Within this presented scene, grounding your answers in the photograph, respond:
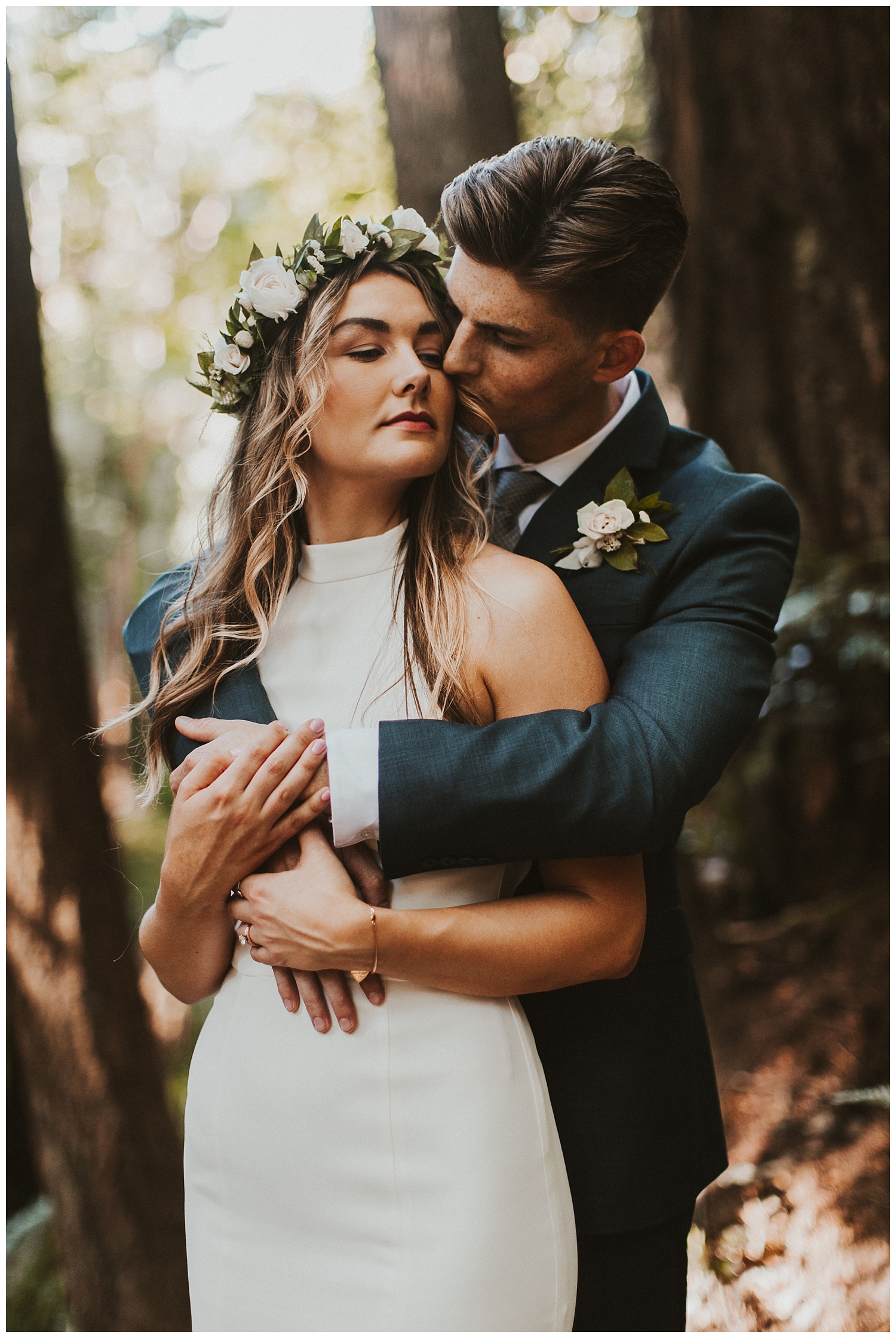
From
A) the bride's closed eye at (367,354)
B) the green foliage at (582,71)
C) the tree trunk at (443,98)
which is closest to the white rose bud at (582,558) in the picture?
the bride's closed eye at (367,354)

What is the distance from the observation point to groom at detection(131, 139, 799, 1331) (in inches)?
59.6

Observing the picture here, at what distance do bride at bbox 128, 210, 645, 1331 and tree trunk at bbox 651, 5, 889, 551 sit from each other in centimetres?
318

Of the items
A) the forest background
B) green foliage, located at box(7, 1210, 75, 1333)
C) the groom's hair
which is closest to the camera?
the groom's hair

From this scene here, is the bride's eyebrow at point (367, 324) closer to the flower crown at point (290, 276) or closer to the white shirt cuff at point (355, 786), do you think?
the flower crown at point (290, 276)

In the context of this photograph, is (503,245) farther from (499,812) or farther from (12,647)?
(12,647)

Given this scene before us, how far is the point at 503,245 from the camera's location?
6.32 feet

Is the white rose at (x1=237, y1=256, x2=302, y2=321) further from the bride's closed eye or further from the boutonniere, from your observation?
the boutonniere

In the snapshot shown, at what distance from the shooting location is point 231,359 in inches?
78.2

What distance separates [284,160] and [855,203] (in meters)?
5.66

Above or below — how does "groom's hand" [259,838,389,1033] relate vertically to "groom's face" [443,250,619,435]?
below

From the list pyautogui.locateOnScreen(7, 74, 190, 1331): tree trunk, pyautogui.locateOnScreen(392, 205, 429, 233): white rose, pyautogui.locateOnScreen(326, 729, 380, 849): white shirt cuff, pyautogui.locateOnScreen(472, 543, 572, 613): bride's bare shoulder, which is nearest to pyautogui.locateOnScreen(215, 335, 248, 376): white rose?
pyautogui.locateOnScreen(392, 205, 429, 233): white rose

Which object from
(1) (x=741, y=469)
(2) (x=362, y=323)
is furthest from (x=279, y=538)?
(1) (x=741, y=469)

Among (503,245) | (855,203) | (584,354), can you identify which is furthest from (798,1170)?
(855,203)

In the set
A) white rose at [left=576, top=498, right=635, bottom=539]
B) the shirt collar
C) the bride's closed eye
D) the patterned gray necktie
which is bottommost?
white rose at [left=576, top=498, right=635, bottom=539]
